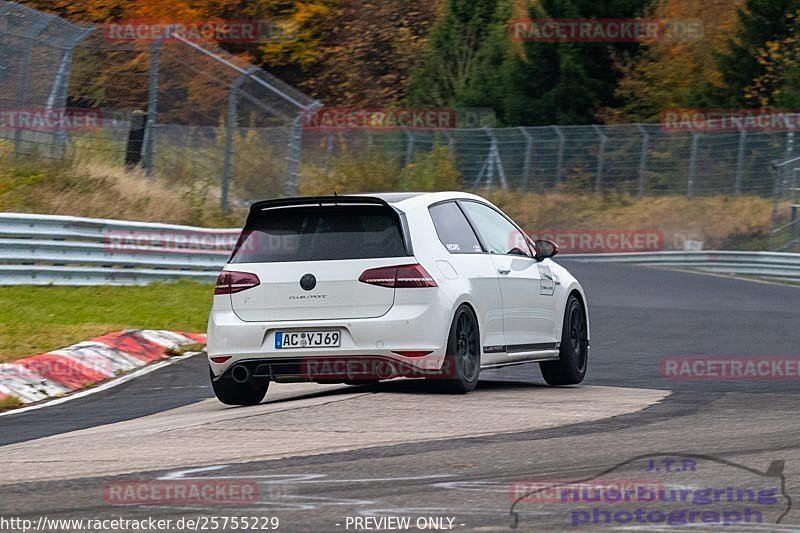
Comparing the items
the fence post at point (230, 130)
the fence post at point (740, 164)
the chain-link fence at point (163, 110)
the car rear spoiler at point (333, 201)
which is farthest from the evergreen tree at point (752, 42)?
the car rear spoiler at point (333, 201)

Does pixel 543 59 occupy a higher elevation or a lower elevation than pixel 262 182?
higher

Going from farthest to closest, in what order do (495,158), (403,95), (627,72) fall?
(403,95)
(627,72)
(495,158)

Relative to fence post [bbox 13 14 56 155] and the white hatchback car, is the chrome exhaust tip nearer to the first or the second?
the white hatchback car

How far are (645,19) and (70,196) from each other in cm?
3160

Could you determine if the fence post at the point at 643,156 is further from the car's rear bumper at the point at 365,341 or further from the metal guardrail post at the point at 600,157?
the car's rear bumper at the point at 365,341

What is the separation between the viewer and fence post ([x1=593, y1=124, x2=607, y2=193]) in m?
39.0

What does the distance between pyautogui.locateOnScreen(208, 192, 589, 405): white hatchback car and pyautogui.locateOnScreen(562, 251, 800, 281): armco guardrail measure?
19.6m

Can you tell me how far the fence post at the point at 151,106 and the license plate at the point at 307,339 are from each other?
14.3 metres

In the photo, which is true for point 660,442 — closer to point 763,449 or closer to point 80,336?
point 763,449

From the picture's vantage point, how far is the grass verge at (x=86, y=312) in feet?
45.1

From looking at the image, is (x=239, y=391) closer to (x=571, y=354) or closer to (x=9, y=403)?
(x=9, y=403)

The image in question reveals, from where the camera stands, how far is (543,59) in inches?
1946

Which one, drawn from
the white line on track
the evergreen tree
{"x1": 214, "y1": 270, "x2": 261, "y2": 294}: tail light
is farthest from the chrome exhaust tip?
the evergreen tree

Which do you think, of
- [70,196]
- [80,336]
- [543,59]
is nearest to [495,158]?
[543,59]
